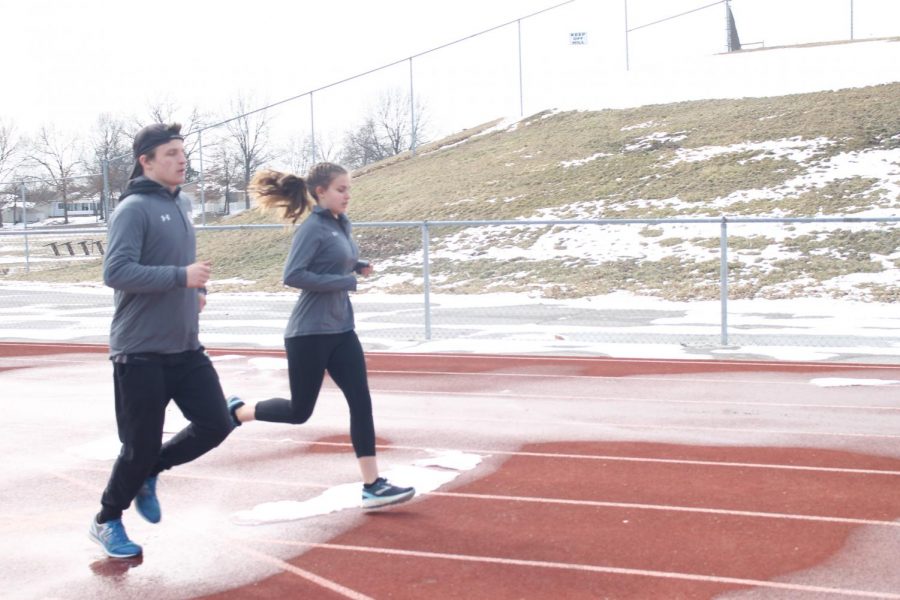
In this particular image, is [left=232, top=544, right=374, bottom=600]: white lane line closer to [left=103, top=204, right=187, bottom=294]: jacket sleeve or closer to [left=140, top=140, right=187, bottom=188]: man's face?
[left=103, top=204, right=187, bottom=294]: jacket sleeve

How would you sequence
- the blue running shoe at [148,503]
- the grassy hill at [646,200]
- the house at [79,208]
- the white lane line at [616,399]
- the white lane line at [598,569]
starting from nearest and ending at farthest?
1. the white lane line at [598,569]
2. the blue running shoe at [148,503]
3. the white lane line at [616,399]
4. the grassy hill at [646,200]
5. the house at [79,208]

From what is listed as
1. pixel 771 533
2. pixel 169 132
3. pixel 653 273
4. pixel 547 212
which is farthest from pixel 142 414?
pixel 547 212

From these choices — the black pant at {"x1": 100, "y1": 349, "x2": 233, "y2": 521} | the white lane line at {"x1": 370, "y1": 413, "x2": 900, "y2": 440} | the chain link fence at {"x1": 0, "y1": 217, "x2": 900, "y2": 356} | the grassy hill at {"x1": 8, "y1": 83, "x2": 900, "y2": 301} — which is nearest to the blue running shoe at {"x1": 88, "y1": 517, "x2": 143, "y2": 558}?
the black pant at {"x1": 100, "y1": 349, "x2": 233, "y2": 521}

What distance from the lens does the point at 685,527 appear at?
18.5 feet

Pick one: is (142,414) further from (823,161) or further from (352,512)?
(823,161)

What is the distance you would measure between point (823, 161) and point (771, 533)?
27.0 meters

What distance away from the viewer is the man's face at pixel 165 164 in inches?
197

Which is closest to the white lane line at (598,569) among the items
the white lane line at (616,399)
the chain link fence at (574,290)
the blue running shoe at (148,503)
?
the blue running shoe at (148,503)

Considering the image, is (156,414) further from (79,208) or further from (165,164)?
(79,208)

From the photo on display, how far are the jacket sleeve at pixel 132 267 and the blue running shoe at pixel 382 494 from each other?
5.93ft

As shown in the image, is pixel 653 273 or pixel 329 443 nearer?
pixel 329 443

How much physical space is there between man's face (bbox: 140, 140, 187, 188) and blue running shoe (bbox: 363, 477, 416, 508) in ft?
6.60

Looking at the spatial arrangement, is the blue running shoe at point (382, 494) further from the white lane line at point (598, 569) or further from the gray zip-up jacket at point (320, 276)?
the gray zip-up jacket at point (320, 276)

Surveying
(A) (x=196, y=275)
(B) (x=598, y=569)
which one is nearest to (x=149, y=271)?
(A) (x=196, y=275)
